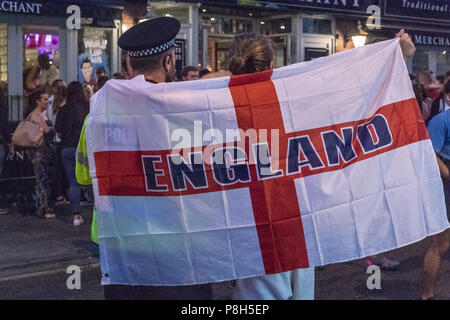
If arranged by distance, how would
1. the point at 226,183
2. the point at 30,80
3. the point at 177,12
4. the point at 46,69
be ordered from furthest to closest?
the point at 177,12 → the point at 46,69 → the point at 30,80 → the point at 226,183

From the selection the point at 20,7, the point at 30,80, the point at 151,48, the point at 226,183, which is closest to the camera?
the point at 151,48

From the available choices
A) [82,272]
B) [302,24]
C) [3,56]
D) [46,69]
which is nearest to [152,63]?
[82,272]

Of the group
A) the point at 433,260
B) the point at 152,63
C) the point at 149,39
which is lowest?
the point at 433,260

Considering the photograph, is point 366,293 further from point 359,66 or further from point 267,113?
point 267,113

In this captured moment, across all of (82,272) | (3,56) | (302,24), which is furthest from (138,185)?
(302,24)

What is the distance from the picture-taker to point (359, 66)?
414 cm

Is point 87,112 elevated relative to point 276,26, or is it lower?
lower

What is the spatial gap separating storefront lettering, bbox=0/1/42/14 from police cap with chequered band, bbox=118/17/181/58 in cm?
1038

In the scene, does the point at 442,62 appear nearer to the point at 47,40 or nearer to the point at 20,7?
the point at 47,40

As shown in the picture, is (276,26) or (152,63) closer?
(152,63)

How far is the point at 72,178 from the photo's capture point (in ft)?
33.8

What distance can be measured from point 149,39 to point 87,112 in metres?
7.45

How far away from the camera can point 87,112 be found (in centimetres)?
1076
